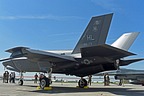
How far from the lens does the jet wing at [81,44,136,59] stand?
1489 centimetres

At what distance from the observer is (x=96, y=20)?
1747cm

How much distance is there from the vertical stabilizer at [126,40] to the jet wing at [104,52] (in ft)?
8.40

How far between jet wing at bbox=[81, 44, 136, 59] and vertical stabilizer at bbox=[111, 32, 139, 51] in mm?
2560

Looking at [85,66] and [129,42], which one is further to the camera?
[129,42]

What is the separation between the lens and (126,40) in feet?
62.1

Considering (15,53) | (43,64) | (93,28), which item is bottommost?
(43,64)

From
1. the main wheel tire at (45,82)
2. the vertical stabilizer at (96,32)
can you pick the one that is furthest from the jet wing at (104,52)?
the main wheel tire at (45,82)

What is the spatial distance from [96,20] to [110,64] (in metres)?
3.62

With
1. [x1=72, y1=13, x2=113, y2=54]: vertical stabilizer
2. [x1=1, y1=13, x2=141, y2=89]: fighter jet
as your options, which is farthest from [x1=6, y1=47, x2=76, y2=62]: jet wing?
[x1=72, y1=13, x2=113, y2=54]: vertical stabilizer

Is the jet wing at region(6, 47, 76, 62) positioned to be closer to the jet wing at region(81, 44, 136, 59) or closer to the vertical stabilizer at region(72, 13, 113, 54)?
the jet wing at region(81, 44, 136, 59)

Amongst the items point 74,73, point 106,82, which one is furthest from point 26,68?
point 106,82

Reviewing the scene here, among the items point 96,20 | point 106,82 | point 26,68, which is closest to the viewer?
point 96,20

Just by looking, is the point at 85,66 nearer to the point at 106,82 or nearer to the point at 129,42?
the point at 129,42

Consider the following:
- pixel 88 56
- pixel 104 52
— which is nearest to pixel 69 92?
pixel 88 56
